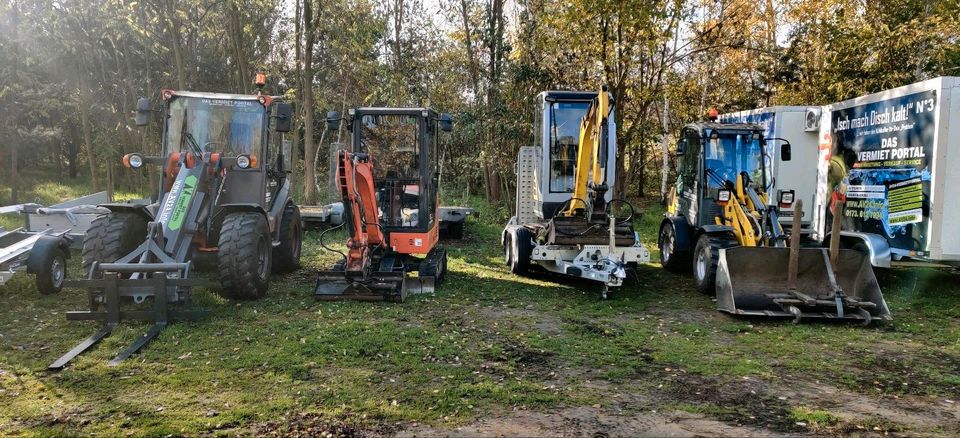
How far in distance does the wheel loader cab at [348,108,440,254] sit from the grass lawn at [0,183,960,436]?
1133 mm

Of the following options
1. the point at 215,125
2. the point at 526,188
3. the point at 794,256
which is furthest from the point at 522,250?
the point at 215,125

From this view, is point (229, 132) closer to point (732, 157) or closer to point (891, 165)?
point (732, 157)

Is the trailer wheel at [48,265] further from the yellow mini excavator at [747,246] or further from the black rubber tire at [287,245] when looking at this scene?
the yellow mini excavator at [747,246]

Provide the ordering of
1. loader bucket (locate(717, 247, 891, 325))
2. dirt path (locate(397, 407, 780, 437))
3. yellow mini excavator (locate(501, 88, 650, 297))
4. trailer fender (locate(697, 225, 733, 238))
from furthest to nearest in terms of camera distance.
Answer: trailer fender (locate(697, 225, 733, 238)), yellow mini excavator (locate(501, 88, 650, 297)), loader bucket (locate(717, 247, 891, 325)), dirt path (locate(397, 407, 780, 437))

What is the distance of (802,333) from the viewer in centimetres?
690

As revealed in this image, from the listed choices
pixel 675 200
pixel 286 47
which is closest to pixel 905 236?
pixel 675 200

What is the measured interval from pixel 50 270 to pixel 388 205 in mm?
4305

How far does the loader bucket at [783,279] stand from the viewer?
24.8ft

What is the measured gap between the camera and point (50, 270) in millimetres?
7785

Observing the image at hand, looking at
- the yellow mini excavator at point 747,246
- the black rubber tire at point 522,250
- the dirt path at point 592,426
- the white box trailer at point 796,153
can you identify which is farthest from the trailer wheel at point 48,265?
the white box trailer at point 796,153

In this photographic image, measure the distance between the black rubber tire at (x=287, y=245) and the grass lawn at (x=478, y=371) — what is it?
1186 mm

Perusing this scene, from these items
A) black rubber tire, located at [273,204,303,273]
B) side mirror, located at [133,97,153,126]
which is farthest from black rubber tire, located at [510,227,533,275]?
side mirror, located at [133,97,153,126]

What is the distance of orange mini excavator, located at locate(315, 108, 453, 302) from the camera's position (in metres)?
8.06

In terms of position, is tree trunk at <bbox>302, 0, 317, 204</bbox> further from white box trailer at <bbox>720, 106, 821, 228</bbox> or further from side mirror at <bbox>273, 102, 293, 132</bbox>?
white box trailer at <bbox>720, 106, 821, 228</bbox>
